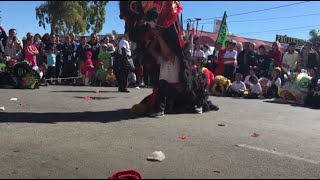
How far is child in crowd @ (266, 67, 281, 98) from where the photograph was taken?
15445 millimetres

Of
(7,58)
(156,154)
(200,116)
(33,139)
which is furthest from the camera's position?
(7,58)

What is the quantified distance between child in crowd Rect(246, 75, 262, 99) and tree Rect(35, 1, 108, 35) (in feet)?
39.3

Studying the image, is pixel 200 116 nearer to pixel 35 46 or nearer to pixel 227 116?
pixel 227 116

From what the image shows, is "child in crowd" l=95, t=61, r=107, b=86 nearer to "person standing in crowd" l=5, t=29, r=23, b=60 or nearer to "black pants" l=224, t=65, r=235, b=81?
"person standing in crowd" l=5, t=29, r=23, b=60

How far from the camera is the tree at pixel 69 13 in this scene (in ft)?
9.52

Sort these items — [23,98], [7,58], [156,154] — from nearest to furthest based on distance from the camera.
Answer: [156,154] < [23,98] < [7,58]

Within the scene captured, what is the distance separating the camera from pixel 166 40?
8180 millimetres

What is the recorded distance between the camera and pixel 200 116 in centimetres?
945

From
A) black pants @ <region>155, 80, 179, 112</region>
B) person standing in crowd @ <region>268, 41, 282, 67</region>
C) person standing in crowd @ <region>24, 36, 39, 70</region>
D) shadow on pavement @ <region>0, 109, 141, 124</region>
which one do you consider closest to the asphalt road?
shadow on pavement @ <region>0, 109, 141, 124</region>

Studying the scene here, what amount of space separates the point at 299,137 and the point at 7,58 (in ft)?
34.4

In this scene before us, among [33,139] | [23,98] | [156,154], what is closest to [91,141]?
[33,139]

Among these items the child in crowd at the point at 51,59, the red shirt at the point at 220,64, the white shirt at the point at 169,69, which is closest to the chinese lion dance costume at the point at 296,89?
the red shirt at the point at 220,64

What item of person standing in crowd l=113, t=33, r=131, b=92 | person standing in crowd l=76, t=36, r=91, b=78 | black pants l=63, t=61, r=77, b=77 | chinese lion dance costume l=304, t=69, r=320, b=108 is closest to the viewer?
chinese lion dance costume l=304, t=69, r=320, b=108

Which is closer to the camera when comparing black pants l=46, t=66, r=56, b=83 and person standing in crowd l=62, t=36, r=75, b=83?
person standing in crowd l=62, t=36, r=75, b=83
